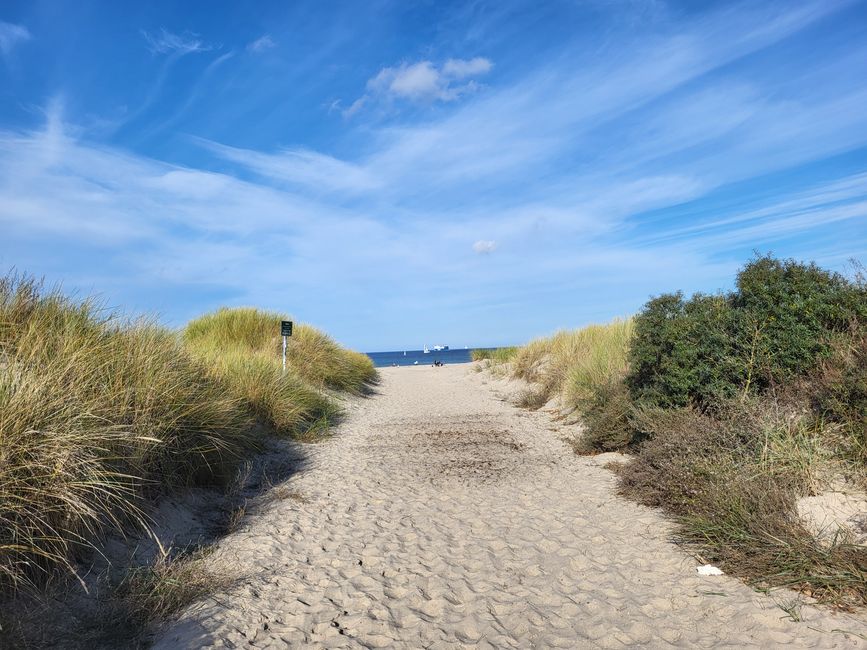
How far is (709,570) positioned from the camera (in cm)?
448

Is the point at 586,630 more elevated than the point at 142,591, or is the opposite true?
the point at 142,591

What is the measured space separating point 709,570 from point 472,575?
6.08 feet

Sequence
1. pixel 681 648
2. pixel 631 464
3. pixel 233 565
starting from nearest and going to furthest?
pixel 681 648 → pixel 233 565 → pixel 631 464

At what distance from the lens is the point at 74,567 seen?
13.0 feet

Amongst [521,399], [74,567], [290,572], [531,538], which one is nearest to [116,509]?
[74,567]

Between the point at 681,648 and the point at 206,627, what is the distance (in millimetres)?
2989

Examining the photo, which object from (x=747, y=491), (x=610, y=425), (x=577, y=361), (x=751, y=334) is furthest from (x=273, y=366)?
(x=747, y=491)

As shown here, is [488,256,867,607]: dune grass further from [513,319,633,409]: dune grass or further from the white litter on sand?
[513,319,633,409]: dune grass

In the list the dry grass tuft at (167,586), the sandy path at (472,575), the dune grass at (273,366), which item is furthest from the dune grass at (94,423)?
the sandy path at (472,575)

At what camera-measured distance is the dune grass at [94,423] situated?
3.80 m

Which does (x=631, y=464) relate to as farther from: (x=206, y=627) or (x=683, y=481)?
(x=206, y=627)

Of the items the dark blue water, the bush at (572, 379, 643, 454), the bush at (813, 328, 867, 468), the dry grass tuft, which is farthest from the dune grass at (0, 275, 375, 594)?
the dark blue water

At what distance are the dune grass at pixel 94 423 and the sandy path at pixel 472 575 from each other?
1.00 m

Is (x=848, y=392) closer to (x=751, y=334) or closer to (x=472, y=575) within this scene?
(x=751, y=334)
